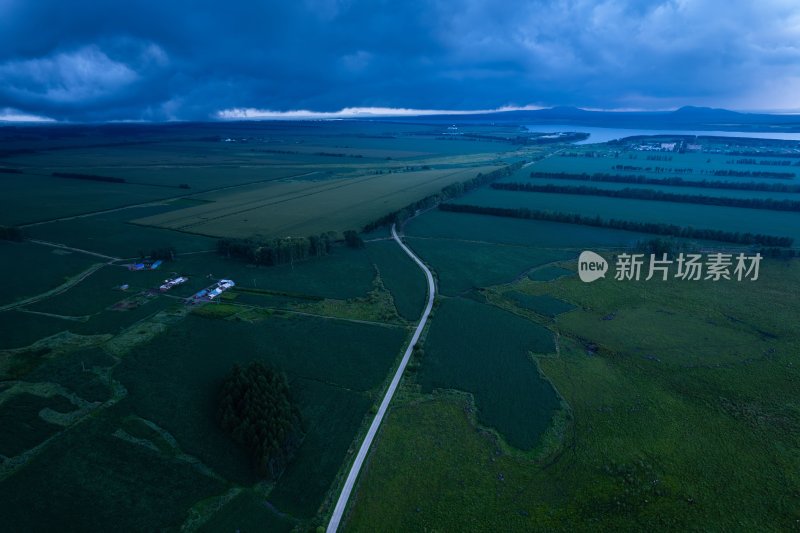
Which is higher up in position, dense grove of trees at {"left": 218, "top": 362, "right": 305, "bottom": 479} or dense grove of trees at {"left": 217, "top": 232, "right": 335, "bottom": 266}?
dense grove of trees at {"left": 217, "top": 232, "right": 335, "bottom": 266}

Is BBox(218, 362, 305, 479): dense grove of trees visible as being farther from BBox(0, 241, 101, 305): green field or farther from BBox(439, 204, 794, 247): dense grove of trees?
BBox(439, 204, 794, 247): dense grove of trees

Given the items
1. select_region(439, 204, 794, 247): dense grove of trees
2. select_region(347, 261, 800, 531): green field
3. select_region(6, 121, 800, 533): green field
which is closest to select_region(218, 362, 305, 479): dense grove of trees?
select_region(6, 121, 800, 533): green field

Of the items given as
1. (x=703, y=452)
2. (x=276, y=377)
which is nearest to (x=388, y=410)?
(x=276, y=377)

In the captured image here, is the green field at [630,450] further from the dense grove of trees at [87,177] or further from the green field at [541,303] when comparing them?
the dense grove of trees at [87,177]

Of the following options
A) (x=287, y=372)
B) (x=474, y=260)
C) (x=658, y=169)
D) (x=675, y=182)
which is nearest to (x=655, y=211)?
(x=675, y=182)

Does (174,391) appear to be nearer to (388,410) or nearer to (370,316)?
(388,410)

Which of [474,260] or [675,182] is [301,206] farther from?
[675,182]

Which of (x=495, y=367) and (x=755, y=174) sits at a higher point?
(x=755, y=174)
